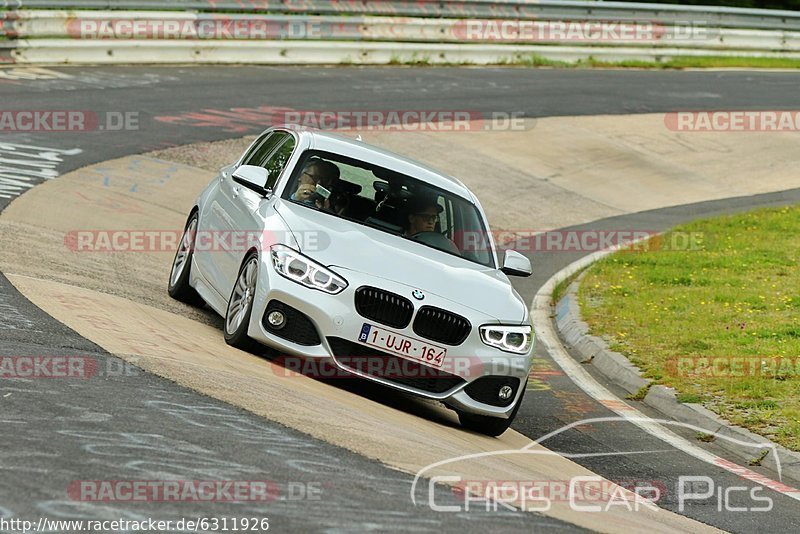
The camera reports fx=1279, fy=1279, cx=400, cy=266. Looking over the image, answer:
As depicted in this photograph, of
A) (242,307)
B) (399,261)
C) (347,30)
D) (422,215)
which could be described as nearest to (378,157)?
(422,215)

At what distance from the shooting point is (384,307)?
825 centimetres

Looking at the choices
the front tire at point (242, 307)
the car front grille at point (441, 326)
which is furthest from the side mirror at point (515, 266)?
the front tire at point (242, 307)

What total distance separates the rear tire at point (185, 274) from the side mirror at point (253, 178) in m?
1.36

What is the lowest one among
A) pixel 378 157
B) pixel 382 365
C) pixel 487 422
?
pixel 487 422

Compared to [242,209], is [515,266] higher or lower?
lower

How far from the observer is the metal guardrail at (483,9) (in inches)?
981

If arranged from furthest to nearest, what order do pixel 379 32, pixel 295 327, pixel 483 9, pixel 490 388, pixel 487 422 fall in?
1. pixel 483 9
2. pixel 379 32
3. pixel 487 422
4. pixel 490 388
5. pixel 295 327

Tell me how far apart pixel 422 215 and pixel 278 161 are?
50.6 inches

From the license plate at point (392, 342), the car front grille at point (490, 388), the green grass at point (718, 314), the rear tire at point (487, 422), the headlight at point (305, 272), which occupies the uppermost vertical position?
the headlight at point (305, 272)

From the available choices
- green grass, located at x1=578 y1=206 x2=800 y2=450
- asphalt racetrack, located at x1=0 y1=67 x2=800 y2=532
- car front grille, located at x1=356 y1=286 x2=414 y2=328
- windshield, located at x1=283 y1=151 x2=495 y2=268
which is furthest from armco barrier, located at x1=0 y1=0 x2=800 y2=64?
car front grille, located at x1=356 y1=286 x2=414 y2=328

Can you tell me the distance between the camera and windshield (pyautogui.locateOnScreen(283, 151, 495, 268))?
9.52 m

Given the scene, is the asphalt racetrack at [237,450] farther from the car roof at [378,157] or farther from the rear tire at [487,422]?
the car roof at [378,157]

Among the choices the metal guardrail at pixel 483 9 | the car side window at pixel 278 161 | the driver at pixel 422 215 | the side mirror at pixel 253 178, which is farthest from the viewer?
the metal guardrail at pixel 483 9

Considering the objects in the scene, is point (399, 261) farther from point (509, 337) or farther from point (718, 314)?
point (718, 314)
